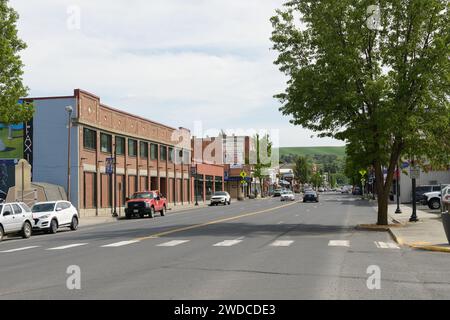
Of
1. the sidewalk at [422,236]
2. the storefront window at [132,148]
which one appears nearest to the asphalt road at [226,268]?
the sidewalk at [422,236]

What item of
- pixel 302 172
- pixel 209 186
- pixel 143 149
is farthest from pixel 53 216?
pixel 302 172

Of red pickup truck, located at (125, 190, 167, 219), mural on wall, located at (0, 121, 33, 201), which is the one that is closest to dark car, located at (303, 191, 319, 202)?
red pickup truck, located at (125, 190, 167, 219)

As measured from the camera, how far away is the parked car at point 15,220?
2614cm

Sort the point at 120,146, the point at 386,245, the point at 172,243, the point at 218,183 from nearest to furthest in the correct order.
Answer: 1. the point at 386,245
2. the point at 172,243
3. the point at 120,146
4. the point at 218,183

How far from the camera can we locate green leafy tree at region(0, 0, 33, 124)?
87.3 feet

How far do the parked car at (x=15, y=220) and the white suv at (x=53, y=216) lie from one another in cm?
120

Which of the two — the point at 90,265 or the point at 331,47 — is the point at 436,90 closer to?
the point at 331,47

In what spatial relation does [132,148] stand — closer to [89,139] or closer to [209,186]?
[89,139]

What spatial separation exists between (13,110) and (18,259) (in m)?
12.1

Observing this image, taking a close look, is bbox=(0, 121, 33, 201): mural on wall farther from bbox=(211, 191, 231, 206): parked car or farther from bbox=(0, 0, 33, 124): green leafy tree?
bbox=(211, 191, 231, 206): parked car

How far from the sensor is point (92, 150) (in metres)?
51.7

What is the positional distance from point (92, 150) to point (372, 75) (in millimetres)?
30297
